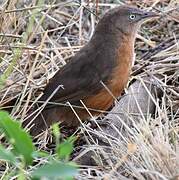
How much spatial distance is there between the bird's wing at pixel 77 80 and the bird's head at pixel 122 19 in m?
0.31

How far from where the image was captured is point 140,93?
13.9 feet

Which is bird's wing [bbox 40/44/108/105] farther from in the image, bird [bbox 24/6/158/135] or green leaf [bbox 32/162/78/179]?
green leaf [bbox 32/162/78/179]

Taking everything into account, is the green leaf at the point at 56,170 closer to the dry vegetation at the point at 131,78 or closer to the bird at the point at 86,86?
the dry vegetation at the point at 131,78

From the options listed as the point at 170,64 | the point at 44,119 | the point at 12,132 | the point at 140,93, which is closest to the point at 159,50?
the point at 170,64

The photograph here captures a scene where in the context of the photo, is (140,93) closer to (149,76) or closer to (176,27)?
(149,76)

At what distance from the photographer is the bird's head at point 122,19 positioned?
4336 millimetres

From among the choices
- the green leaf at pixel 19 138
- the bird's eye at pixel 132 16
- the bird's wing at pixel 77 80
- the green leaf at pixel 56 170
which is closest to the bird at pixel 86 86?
the bird's wing at pixel 77 80

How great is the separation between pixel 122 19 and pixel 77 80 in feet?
2.05

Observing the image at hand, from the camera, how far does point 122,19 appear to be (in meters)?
4.35

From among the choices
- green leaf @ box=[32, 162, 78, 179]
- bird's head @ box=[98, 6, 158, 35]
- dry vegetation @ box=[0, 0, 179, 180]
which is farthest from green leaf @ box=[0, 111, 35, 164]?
bird's head @ box=[98, 6, 158, 35]

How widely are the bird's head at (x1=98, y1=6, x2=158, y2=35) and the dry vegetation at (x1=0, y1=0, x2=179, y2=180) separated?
388mm

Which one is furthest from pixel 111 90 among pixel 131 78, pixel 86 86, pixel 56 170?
pixel 56 170

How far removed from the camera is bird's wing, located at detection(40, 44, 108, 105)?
4004mm

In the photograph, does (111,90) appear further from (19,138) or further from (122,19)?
(19,138)
